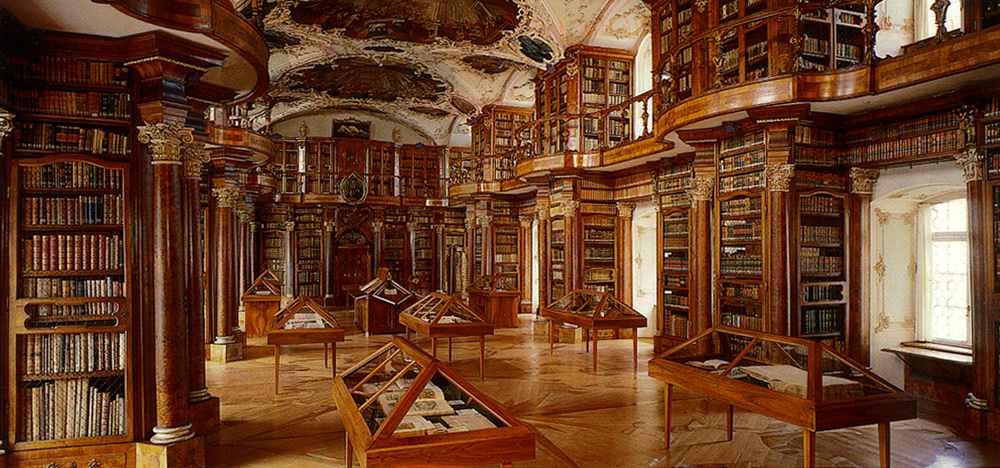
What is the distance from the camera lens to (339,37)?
12.1 metres

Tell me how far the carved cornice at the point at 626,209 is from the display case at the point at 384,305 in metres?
4.49

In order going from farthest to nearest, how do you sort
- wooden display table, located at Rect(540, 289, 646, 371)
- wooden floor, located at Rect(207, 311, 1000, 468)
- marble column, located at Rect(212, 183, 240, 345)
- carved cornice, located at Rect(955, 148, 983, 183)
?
marble column, located at Rect(212, 183, 240, 345) → wooden display table, located at Rect(540, 289, 646, 371) → carved cornice, located at Rect(955, 148, 983, 183) → wooden floor, located at Rect(207, 311, 1000, 468)

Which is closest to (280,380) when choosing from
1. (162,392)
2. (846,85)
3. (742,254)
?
(162,392)

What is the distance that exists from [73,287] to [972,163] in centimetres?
793

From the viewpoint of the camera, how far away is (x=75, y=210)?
4320 millimetres

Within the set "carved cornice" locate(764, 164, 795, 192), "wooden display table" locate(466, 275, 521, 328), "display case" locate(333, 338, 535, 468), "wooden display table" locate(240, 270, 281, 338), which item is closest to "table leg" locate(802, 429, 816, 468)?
"display case" locate(333, 338, 535, 468)

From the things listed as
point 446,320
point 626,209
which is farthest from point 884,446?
point 626,209

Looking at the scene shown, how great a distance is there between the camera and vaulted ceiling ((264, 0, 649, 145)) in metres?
10.5

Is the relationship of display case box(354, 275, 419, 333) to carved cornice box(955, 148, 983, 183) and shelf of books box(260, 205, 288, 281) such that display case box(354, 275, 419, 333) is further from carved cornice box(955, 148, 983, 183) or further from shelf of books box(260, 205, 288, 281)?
carved cornice box(955, 148, 983, 183)

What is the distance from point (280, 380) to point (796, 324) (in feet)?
21.7

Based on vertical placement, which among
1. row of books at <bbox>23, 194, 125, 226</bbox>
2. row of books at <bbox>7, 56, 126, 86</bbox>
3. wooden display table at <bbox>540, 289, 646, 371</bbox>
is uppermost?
row of books at <bbox>7, 56, 126, 86</bbox>

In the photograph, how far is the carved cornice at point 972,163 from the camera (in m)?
5.30

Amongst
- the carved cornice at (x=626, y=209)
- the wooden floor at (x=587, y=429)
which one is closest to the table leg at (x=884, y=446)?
the wooden floor at (x=587, y=429)

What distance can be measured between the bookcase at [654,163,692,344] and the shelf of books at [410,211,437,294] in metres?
11.4
